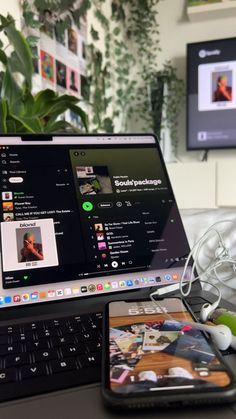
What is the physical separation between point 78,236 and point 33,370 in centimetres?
22

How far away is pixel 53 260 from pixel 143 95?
1.95 metres

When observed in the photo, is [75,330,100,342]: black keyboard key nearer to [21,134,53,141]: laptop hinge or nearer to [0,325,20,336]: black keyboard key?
[0,325,20,336]: black keyboard key

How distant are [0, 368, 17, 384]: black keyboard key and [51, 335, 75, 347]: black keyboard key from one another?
5cm

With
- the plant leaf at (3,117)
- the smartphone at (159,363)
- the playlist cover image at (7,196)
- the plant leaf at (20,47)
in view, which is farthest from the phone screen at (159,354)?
the plant leaf at (20,47)

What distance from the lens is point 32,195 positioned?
0.54 m

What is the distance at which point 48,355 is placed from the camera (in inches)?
14.2

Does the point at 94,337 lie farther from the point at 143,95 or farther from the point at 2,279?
the point at 143,95

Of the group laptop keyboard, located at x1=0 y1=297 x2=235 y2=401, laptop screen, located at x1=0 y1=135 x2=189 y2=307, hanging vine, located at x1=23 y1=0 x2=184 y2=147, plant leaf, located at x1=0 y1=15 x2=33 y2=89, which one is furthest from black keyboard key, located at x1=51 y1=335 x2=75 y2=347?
hanging vine, located at x1=23 y1=0 x2=184 y2=147

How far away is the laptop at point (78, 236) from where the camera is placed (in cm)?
44

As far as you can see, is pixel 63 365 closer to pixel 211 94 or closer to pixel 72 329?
pixel 72 329

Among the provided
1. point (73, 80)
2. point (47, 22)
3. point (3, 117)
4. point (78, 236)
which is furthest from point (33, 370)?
point (73, 80)

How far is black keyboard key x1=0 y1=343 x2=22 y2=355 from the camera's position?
1.20ft

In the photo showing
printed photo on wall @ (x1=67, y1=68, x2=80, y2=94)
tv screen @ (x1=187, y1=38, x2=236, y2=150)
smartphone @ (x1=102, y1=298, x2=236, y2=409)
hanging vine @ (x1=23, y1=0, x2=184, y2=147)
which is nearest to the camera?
smartphone @ (x1=102, y1=298, x2=236, y2=409)

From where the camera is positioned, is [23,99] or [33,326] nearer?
[33,326]
